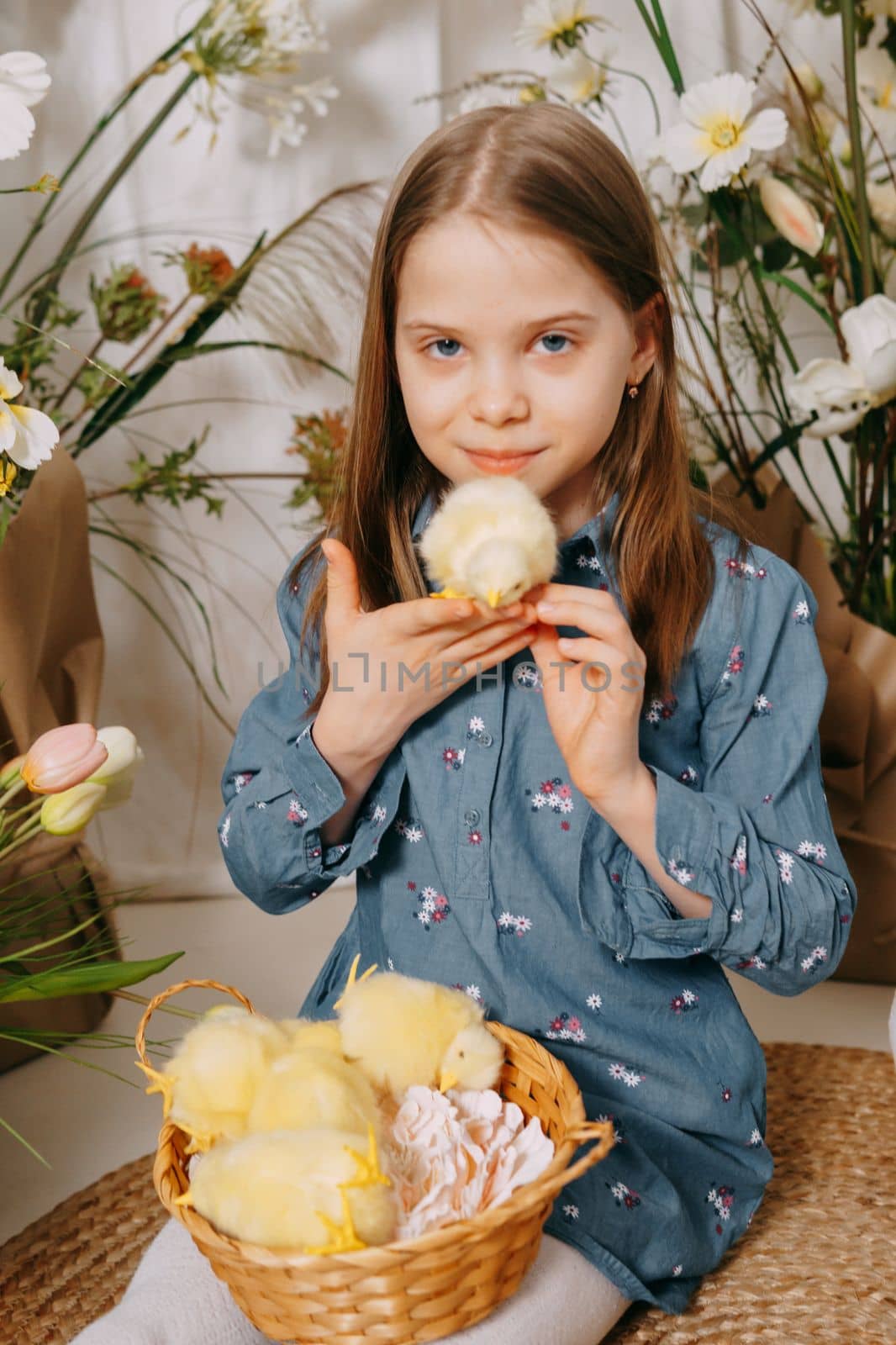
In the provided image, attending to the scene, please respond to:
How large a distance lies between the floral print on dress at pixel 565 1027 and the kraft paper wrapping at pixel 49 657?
18.1 inches

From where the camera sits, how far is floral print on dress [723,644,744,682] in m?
1.04

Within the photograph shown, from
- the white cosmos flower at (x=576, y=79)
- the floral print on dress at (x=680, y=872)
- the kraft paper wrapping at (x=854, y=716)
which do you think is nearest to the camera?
the floral print on dress at (x=680, y=872)

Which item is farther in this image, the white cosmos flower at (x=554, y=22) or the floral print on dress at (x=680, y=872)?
A: the white cosmos flower at (x=554, y=22)

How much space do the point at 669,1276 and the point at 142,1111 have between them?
0.67m

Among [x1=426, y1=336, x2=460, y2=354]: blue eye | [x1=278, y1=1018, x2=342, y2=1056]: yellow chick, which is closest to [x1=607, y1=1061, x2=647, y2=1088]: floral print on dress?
[x1=278, y1=1018, x2=342, y2=1056]: yellow chick

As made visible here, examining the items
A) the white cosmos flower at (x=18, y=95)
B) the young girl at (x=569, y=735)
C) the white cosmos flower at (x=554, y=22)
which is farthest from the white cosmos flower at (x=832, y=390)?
the white cosmos flower at (x=18, y=95)

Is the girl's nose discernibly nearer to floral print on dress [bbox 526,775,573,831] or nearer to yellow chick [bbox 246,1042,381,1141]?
floral print on dress [bbox 526,775,573,831]

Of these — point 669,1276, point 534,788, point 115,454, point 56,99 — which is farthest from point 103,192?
point 669,1276

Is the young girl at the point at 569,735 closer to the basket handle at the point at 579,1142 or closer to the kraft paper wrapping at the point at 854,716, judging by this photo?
the basket handle at the point at 579,1142

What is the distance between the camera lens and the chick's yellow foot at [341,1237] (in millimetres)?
732

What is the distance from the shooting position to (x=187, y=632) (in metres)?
1.92

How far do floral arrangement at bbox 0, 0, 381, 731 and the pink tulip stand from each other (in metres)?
0.41

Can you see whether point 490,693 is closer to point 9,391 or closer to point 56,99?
point 9,391

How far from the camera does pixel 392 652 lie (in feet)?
3.18
